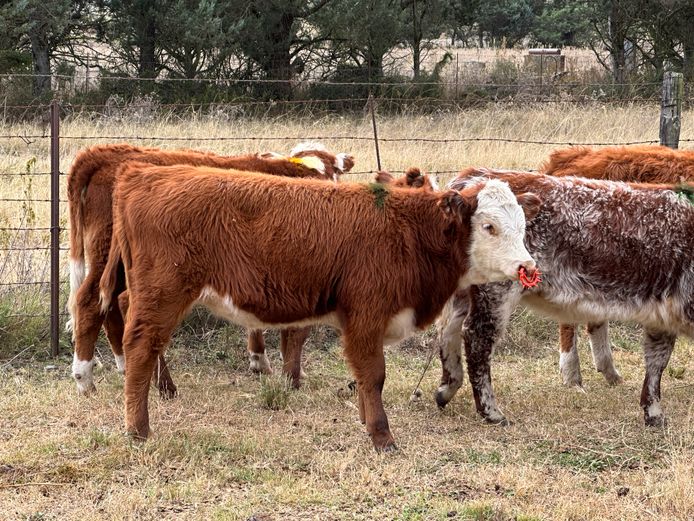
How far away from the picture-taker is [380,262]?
542 cm

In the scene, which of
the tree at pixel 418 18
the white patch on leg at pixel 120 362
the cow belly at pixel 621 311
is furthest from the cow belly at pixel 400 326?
the tree at pixel 418 18

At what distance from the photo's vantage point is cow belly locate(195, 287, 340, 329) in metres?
5.35

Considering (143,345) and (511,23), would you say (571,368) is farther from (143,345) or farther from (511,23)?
(511,23)

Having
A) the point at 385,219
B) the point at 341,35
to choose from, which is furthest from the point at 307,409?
the point at 341,35

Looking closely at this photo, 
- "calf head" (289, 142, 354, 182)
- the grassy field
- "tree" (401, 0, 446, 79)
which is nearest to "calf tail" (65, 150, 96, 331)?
the grassy field

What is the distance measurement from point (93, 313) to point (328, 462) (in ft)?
7.28

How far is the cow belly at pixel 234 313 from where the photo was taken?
5.35 meters

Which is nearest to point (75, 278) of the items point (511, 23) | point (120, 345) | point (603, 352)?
point (120, 345)

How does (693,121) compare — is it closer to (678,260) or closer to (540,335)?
(540,335)

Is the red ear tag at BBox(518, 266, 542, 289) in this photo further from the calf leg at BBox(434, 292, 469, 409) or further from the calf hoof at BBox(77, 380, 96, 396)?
the calf hoof at BBox(77, 380, 96, 396)

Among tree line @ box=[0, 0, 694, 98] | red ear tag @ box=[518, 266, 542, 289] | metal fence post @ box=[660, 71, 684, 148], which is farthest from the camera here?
tree line @ box=[0, 0, 694, 98]

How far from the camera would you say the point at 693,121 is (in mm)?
16062

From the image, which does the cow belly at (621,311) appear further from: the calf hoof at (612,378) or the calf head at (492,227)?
the calf hoof at (612,378)

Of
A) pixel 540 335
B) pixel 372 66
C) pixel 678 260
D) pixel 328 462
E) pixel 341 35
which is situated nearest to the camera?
pixel 328 462
